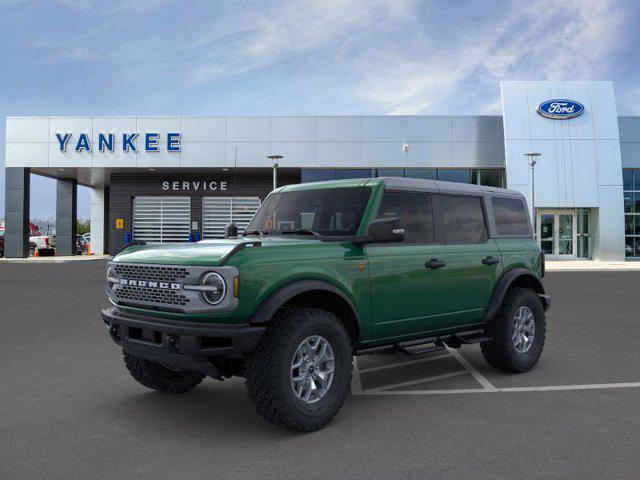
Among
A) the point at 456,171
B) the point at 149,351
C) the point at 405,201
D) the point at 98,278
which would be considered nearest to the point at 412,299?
the point at 405,201

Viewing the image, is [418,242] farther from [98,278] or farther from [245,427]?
[98,278]

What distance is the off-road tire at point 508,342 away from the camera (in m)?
6.11

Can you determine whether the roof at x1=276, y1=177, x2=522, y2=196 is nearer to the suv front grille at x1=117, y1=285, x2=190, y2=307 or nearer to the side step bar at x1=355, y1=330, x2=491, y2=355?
the side step bar at x1=355, y1=330, x2=491, y2=355

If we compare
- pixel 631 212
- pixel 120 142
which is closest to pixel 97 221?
pixel 120 142

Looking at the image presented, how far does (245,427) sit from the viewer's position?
14.9 ft

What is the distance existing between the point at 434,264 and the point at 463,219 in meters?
0.84

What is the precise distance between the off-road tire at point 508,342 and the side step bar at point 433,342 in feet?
0.50

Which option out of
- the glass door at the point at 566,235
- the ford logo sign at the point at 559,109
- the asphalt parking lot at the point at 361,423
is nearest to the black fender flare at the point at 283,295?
the asphalt parking lot at the point at 361,423

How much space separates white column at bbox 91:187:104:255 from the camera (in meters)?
38.9

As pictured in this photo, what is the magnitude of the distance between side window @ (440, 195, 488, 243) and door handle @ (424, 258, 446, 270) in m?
0.33

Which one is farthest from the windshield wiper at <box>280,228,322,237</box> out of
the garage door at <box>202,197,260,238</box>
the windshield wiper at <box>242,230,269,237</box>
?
the garage door at <box>202,197,260,238</box>

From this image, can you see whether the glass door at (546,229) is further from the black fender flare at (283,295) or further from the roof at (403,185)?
the black fender flare at (283,295)

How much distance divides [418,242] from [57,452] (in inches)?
133

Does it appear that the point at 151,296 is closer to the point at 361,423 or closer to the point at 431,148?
the point at 361,423
